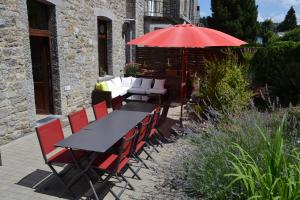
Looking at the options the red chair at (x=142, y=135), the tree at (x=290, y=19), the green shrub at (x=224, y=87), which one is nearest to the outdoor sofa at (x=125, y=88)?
the green shrub at (x=224, y=87)

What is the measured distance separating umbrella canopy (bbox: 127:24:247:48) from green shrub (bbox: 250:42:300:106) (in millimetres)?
3321

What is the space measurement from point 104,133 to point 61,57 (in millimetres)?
3700

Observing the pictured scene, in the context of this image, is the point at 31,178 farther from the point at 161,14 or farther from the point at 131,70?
the point at 161,14

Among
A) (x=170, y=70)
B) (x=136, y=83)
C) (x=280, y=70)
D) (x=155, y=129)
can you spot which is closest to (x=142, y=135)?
(x=155, y=129)

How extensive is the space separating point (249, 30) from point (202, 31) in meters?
15.0

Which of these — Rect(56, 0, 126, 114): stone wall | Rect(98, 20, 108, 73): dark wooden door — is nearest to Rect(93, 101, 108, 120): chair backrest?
Rect(56, 0, 126, 114): stone wall

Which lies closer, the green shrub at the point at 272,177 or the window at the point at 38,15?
the green shrub at the point at 272,177

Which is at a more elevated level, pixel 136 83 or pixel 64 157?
pixel 136 83

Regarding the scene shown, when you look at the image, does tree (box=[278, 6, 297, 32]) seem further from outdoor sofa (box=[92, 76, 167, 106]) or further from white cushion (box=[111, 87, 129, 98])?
white cushion (box=[111, 87, 129, 98])

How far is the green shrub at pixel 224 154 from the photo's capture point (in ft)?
9.43

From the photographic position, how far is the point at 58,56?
22.4ft

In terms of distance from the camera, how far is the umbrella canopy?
197 inches

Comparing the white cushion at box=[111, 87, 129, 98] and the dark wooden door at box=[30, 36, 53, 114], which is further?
the white cushion at box=[111, 87, 129, 98]

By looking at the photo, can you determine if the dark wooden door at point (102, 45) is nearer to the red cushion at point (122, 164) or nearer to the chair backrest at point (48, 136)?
the chair backrest at point (48, 136)
